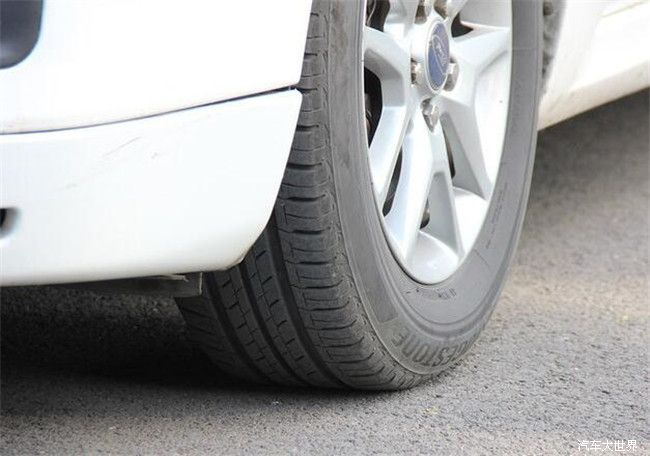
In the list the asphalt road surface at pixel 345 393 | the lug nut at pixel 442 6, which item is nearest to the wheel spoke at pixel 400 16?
the lug nut at pixel 442 6

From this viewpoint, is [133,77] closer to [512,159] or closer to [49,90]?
[49,90]

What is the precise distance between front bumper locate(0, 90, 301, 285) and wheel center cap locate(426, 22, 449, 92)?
48 cm

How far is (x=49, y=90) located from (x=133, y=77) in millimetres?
113

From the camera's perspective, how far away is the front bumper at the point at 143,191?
1.65 meters

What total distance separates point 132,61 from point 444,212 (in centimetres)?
96

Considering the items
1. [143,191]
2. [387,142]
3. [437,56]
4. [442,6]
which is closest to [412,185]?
[387,142]

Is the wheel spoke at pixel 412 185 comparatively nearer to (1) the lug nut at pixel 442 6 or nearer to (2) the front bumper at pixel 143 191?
(1) the lug nut at pixel 442 6

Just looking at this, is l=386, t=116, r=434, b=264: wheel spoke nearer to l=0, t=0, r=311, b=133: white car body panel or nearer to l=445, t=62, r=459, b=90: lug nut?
l=445, t=62, r=459, b=90: lug nut

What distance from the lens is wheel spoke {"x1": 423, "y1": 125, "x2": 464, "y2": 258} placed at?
96.6 inches

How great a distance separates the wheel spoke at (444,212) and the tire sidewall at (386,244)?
6 centimetres

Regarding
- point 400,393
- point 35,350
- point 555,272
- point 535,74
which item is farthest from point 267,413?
point 555,272

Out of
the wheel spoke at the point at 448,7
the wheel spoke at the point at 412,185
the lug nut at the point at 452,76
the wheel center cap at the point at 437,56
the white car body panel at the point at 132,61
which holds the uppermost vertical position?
the white car body panel at the point at 132,61

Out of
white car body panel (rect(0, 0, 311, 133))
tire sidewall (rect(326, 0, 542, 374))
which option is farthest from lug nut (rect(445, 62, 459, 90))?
white car body panel (rect(0, 0, 311, 133))

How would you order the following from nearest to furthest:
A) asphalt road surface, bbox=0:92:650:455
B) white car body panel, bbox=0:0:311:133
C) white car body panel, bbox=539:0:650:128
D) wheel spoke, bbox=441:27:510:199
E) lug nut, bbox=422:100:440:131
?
white car body panel, bbox=0:0:311:133 < asphalt road surface, bbox=0:92:650:455 < lug nut, bbox=422:100:440:131 < wheel spoke, bbox=441:27:510:199 < white car body panel, bbox=539:0:650:128
